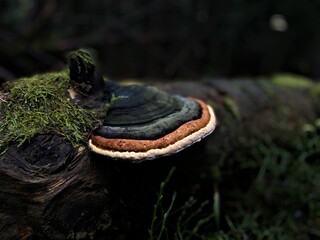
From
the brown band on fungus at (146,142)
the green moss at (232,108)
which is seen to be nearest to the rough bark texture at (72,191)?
the brown band on fungus at (146,142)

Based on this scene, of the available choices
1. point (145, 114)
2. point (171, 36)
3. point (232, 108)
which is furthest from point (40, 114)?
point (171, 36)

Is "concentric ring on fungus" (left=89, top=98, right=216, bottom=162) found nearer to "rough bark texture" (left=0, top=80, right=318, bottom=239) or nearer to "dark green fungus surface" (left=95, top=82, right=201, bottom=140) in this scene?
"dark green fungus surface" (left=95, top=82, right=201, bottom=140)

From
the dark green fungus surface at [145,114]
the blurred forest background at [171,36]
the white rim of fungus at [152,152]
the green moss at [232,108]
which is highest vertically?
the dark green fungus surface at [145,114]

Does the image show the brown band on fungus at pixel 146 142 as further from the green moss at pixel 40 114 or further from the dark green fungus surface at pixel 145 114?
the green moss at pixel 40 114

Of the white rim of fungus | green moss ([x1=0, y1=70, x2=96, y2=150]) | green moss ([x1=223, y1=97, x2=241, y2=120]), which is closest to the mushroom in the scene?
the white rim of fungus

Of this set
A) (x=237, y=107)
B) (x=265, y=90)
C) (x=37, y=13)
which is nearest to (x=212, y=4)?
(x=37, y=13)

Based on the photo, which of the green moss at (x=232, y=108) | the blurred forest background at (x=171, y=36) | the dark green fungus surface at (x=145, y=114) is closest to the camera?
the dark green fungus surface at (x=145, y=114)
